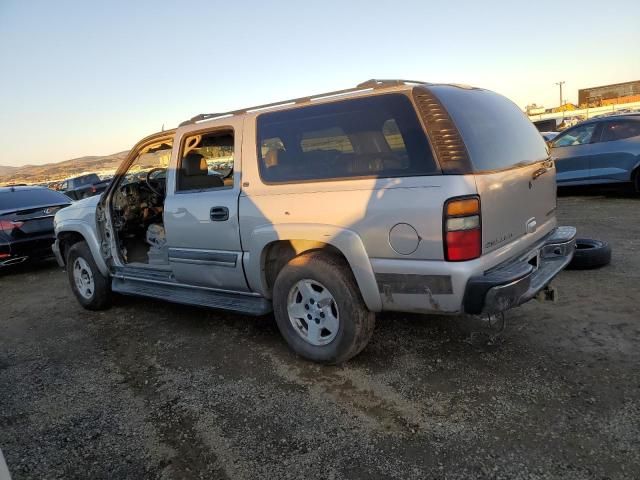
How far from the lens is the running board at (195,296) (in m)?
3.76

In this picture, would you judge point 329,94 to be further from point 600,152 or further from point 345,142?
point 600,152

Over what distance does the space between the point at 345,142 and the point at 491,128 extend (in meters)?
0.99

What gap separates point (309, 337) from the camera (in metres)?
3.48

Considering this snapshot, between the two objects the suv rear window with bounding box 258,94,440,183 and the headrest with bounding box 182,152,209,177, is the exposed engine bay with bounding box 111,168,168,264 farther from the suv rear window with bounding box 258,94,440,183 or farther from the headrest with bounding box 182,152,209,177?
the suv rear window with bounding box 258,94,440,183

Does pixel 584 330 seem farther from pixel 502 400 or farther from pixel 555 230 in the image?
pixel 502 400

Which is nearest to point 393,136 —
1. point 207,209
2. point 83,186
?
point 207,209

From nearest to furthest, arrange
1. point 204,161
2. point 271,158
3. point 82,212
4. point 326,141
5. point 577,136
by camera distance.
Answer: point 326,141
point 271,158
point 204,161
point 82,212
point 577,136

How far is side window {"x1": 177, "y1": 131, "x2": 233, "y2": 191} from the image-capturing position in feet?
13.4

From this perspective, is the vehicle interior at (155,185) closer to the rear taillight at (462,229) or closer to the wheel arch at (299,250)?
the wheel arch at (299,250)

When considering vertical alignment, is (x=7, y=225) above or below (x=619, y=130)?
below

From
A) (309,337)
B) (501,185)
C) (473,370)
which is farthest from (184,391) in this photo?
(501,185)

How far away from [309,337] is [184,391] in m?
0.95

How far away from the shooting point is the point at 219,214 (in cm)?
382

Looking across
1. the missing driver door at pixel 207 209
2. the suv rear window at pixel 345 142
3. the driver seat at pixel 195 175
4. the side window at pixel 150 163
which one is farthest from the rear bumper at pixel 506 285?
the side window at pixel 150 163
